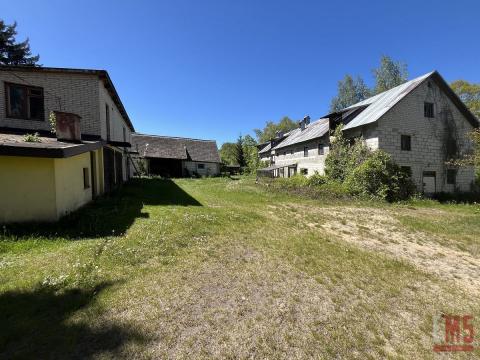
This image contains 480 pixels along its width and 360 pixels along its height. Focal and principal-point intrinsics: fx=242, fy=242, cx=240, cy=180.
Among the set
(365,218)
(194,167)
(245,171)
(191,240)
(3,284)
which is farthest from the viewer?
(245,171)

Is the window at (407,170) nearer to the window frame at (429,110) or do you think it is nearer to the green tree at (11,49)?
the window frame at (429,110)

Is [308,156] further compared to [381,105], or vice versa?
[308,156]

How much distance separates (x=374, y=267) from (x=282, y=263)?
2193 millimetres

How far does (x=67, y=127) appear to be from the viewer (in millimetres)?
8773

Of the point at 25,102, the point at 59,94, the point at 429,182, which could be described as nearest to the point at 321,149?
the point at 429,182

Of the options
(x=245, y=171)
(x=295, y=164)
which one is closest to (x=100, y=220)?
(x=295, y=164)

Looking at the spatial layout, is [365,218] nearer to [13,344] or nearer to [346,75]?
[13,344]

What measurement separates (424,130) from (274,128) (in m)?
49.2

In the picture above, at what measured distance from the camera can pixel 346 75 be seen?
4444 cm

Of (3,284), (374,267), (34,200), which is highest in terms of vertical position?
(34,200)

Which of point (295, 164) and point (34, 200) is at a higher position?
point (295, 164)

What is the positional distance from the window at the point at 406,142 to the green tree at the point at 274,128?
148 ft

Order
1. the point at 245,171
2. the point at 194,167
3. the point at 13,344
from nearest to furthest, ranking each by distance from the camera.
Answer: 1. the point at 13,344
2. the point at 194,167
3. the point at 245,171

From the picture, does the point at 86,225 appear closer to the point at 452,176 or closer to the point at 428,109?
the point at 428,109
